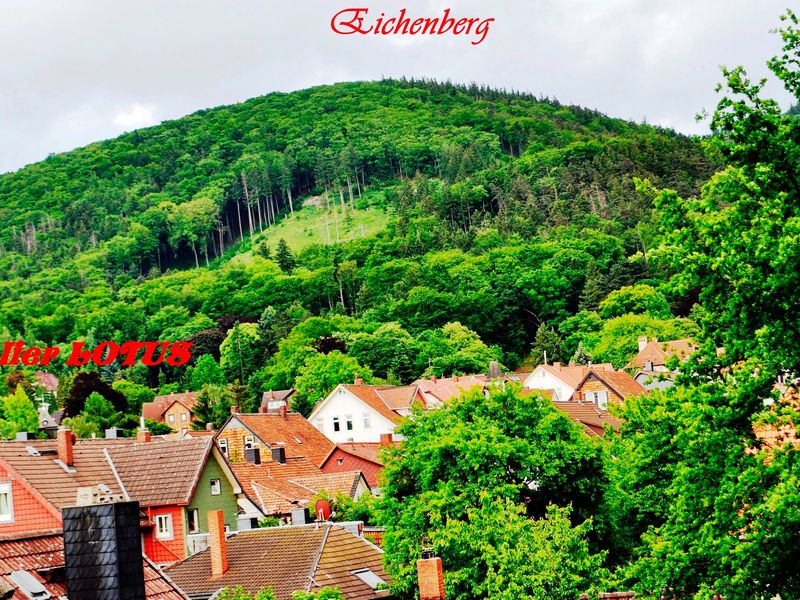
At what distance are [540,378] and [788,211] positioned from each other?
88112 millimetres

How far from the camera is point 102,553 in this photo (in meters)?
17.1

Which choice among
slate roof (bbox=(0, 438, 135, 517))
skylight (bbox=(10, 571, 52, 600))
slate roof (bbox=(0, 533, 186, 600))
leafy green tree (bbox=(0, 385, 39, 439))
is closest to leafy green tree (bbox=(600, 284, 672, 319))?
leafy green tree (bbox=(0, 385, 39, 439))

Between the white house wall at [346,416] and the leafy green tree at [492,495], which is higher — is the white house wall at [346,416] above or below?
above

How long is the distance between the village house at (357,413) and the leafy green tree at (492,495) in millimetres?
51756

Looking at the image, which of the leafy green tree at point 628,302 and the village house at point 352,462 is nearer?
the village house at point 352,462

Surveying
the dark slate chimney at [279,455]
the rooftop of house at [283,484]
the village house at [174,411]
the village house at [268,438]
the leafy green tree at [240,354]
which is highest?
the leafy green tree at [240,354]

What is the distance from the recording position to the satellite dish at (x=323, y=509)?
47.1m

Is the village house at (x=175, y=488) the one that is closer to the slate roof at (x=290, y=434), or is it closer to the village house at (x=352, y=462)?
the village house at (x=352, y=462)

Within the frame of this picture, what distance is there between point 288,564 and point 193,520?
1083cm

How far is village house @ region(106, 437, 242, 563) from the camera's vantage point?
146 feet

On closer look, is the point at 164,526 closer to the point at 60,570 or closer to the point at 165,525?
the point at 165,525

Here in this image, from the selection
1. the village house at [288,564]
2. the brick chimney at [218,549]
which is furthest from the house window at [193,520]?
the brick chimney at [218,549]

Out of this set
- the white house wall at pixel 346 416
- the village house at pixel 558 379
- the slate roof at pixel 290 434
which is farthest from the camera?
the village house at pixel 558 379

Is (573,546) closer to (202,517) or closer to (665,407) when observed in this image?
(665,407)
